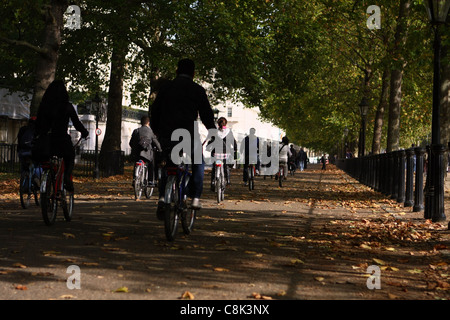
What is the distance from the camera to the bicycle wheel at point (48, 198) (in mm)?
9242

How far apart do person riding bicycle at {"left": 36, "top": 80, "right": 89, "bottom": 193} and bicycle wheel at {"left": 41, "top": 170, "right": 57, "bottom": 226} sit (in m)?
0.32

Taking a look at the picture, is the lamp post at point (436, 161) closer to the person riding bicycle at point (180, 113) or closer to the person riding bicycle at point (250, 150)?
the person riding bicycle at point (180, 113)

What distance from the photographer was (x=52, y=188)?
9609 millimetres

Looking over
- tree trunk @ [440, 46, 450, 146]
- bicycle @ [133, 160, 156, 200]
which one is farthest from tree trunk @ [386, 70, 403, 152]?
bicycle @ [133, 160, 156, 200]

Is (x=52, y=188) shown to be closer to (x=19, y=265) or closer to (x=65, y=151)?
(x=65, y=151)

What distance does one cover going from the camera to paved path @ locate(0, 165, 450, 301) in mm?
5438

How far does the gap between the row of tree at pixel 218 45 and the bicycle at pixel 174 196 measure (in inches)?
354

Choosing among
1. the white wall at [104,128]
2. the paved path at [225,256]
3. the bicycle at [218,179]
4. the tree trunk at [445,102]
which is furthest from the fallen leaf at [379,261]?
the white wall at [104,128]

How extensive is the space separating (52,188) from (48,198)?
300mm

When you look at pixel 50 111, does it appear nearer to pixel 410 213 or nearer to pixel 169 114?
pixel 169 114

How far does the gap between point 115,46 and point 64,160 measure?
16050 mm
